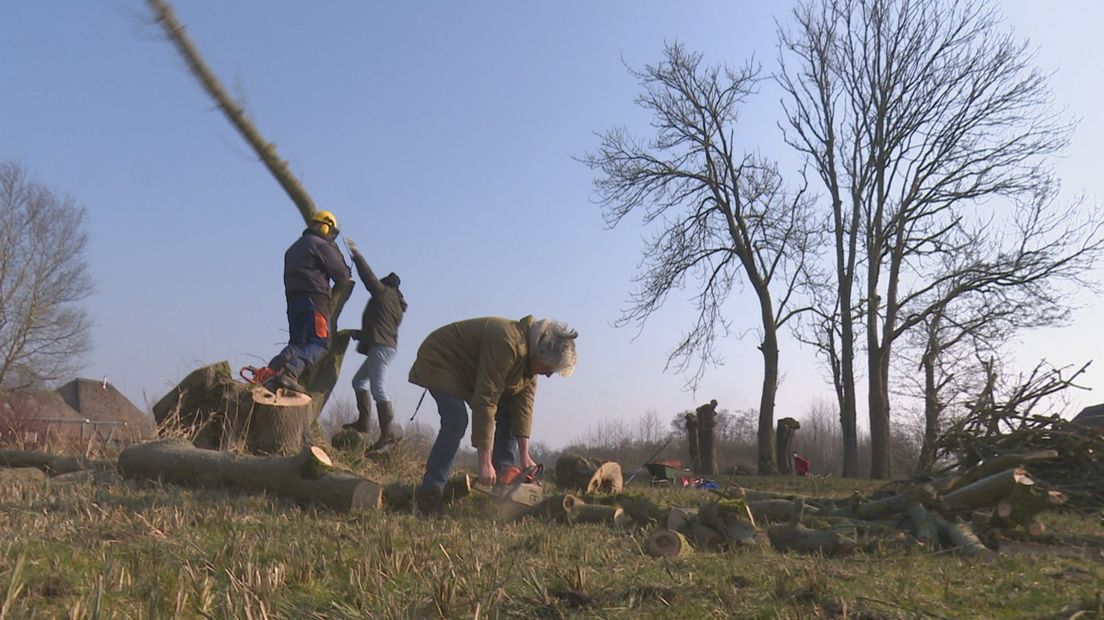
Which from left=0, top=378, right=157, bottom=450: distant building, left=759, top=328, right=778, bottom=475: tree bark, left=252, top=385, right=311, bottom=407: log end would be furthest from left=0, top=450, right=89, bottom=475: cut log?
left=759, top=328, right=778, bottom=475: tree bark

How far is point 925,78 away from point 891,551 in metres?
19.5

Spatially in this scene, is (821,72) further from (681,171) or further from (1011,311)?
(1011,311)

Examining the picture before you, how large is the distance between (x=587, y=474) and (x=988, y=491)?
330 cm

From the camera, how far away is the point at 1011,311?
1895 cm

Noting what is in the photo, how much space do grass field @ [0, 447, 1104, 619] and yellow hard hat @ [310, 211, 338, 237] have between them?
11.6 feet

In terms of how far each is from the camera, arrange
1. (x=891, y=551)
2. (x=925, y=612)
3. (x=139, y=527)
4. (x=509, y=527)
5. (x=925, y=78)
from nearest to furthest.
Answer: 1. (x=925, y=612)
2. (x=139, y=527)
3. (x=891, y=551)
4. (x=509, y=527)
5. (x=925, y=78)

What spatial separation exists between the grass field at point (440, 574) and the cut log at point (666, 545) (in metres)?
0.08

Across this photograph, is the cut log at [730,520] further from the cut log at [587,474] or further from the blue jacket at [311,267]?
the blue jacket at [311,267]

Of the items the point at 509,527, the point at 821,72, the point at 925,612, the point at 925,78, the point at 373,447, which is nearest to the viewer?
the point at 925,612

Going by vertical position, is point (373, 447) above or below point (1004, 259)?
below

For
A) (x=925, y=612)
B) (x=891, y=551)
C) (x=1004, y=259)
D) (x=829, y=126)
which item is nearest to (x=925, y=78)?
(x=829, y=126)

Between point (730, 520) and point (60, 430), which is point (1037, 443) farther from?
point (60, 430)

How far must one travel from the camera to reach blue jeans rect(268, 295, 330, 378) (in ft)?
24.0

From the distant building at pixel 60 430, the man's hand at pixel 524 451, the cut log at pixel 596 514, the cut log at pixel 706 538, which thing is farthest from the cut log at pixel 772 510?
the distant building at pixel 60 430
